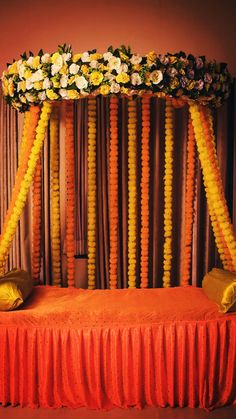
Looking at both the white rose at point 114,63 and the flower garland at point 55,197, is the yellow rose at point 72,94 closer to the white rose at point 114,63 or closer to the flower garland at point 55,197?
the white rose at point 114,63

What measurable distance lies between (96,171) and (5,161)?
78cm

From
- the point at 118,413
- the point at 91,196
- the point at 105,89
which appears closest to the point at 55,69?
the point at 105,89

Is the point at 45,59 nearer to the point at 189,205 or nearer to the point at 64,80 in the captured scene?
the point at 64,80

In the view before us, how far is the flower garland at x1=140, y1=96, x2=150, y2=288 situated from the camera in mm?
3141

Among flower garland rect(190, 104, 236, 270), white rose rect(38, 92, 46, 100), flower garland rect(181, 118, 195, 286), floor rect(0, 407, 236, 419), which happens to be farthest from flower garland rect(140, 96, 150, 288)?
floor rect(0, 407, 236, 419)

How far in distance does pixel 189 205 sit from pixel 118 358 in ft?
4.30

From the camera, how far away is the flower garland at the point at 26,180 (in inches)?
107

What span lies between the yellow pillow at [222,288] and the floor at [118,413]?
2.10ft

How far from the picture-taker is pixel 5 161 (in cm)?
344

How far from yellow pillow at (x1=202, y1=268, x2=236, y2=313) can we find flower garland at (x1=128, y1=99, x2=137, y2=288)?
2.03ft

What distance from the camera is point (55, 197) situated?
10.9ft

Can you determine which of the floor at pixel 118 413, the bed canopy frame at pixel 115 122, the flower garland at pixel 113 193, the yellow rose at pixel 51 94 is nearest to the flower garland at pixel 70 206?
the bed canopy frame at pixel 115 122

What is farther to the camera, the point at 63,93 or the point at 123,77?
the point at 63,93

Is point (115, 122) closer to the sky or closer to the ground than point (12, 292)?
closer to the sky
